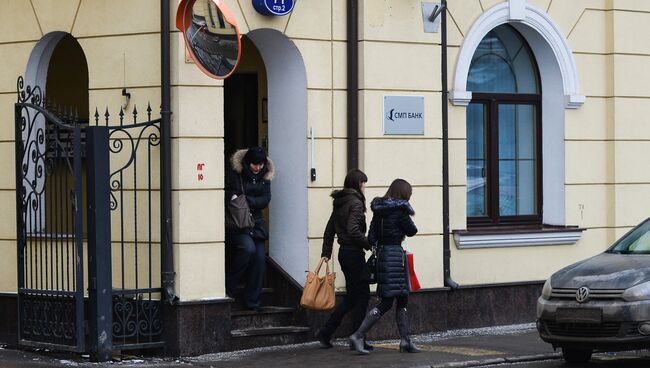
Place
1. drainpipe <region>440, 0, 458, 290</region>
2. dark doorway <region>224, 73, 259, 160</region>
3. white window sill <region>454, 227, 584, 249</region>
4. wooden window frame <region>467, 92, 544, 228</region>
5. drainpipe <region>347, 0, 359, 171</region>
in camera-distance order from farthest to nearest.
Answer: wooden window frame <region>467, 92, 544, 228</region>
dark doorway <region>224, 73, 259, 160</region>
white window sill <region>454, 227, 584, 249</region>
drainpipe <region>440, 0, 458, 290</region>
drainpipe <region>347, 0, 359, 171</region>

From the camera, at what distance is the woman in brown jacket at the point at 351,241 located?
1425 centimetres

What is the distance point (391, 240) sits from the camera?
46.0ft

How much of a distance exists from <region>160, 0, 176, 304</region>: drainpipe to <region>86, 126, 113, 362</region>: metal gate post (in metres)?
0.54

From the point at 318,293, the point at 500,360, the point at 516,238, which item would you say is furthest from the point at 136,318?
the point at 516,238

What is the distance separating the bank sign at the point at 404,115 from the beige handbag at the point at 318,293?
1978 mm

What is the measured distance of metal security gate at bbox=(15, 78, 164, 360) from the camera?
13875mm

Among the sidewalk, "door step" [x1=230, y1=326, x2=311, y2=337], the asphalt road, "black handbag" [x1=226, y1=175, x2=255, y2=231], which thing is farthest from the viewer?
"black handbag" [x1=226, y1=175, x2=255, y2=231]

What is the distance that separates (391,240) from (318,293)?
3.03 feet

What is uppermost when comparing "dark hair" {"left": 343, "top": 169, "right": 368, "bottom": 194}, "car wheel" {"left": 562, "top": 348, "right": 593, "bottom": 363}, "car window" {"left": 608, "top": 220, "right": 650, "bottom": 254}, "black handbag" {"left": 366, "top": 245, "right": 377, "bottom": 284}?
"dark hair" {"left": 343, "top": 169, "right": 368, "bottom": 194}

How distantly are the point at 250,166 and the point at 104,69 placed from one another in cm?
181

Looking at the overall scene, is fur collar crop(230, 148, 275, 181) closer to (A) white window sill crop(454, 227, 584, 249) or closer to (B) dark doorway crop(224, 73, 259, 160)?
(B) dark doorway crop(224, 73, 259, 160)

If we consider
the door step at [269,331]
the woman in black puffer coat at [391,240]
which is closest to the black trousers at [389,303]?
the woman in black puffer coat at [391,240]

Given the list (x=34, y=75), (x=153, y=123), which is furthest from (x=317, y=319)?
(x=34, y=75)

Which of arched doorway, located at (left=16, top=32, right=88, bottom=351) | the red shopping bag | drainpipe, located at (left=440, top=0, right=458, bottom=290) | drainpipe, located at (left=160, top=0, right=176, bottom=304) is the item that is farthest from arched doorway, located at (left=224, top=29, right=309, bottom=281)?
arched doorway, located at (left=16, top=32, right=88, bottom=351)
